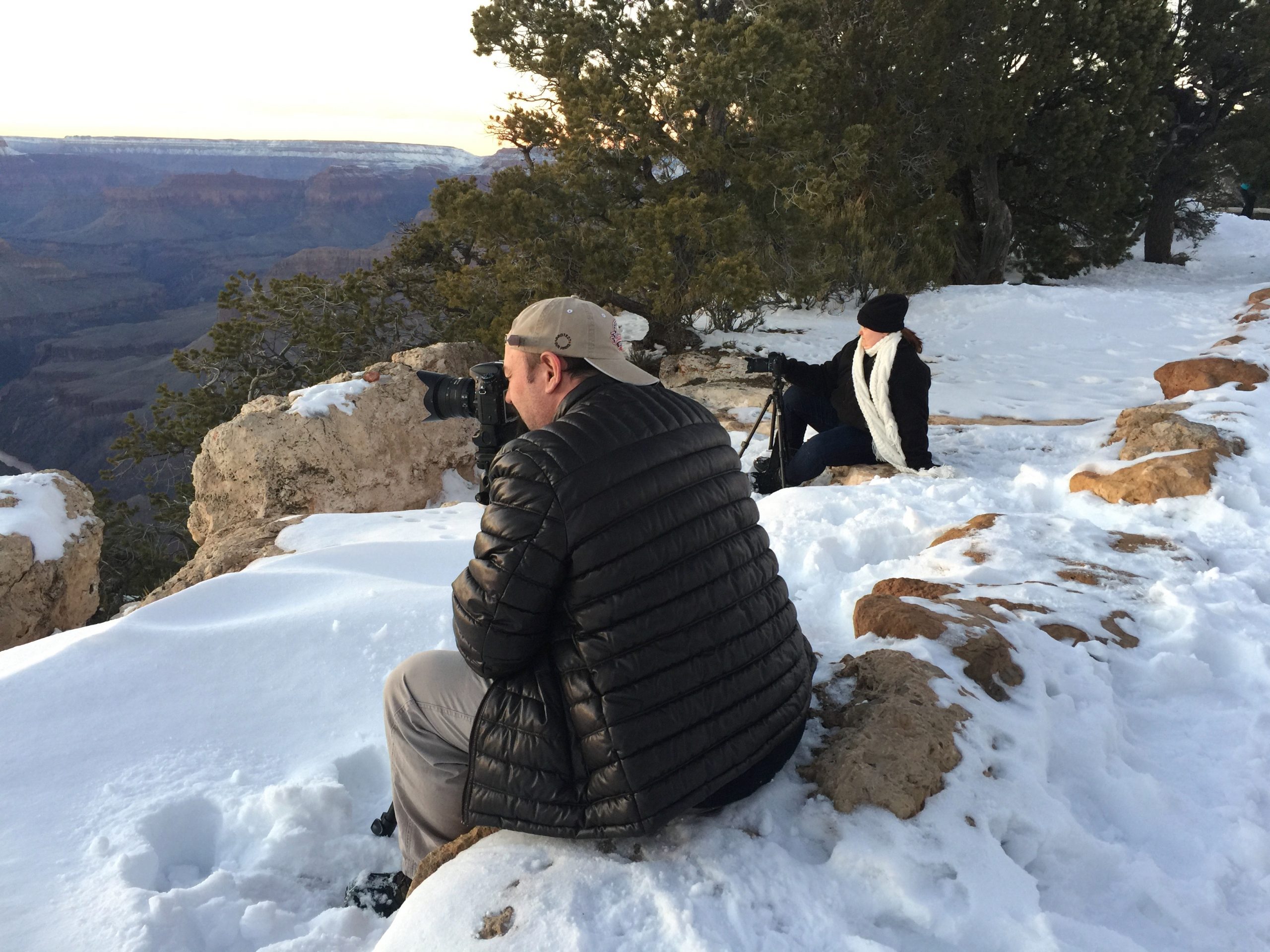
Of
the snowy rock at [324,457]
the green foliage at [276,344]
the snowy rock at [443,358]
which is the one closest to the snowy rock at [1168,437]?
the snowy rock at [324,457]

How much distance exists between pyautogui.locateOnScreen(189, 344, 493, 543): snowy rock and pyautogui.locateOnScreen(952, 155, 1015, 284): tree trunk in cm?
1104

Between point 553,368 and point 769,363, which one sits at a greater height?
point 553,368

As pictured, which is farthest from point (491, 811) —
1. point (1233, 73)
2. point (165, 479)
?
point (1233, 73)

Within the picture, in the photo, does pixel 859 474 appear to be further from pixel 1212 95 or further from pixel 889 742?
pixel 1212 95

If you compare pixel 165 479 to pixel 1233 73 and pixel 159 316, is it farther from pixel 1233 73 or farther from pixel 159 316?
pixel 159 316

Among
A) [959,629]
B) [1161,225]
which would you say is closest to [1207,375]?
[959,629]

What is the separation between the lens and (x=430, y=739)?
5.51 feet

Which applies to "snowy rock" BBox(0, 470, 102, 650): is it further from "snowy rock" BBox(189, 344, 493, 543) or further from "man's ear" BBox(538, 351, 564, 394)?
"man's ear" BBox(538, 351, 564, 394)

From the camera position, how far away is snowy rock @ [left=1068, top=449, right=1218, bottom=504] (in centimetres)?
336

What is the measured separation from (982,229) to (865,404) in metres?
11.8

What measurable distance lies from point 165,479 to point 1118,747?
45.5ft

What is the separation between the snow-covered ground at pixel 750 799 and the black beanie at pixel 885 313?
1077 mm

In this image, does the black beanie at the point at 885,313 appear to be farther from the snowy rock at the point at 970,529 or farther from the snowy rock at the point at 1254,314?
the snowy rock at the point at 1254,314

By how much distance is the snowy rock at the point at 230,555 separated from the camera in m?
4.22
